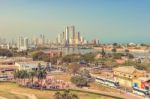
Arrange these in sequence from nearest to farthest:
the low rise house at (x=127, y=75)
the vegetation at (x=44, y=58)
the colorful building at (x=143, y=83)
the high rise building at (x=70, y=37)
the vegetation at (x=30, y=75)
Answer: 1. the colorful building at (x=143, y=83)
2. the low rise house at (x=127, y=75)
3. the vegetation at (x=30, y=75)
4. the vegetation at (x=44, y=58)
5. the high rise building at (x=70, y=37)

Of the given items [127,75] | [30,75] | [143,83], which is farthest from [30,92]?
[143,83]

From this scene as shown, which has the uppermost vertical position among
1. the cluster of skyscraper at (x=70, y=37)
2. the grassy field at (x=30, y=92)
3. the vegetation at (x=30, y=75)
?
the cluster of skyscraper at (x=70, y=37)

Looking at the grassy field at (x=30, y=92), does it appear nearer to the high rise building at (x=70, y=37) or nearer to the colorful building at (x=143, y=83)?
the colorful building at (x=143, y=83)

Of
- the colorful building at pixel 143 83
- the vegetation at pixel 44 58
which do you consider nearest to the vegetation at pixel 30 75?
the colorful building at pixel 143 83

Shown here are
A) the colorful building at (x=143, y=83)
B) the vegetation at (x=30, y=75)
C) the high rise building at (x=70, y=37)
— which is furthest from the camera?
the high rise building at (x=70, y=37)

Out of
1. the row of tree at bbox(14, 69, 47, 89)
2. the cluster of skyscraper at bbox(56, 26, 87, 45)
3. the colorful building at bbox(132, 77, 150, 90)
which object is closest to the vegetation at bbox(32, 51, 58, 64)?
the row of tree at bbox(14, 69, 47, 89)
